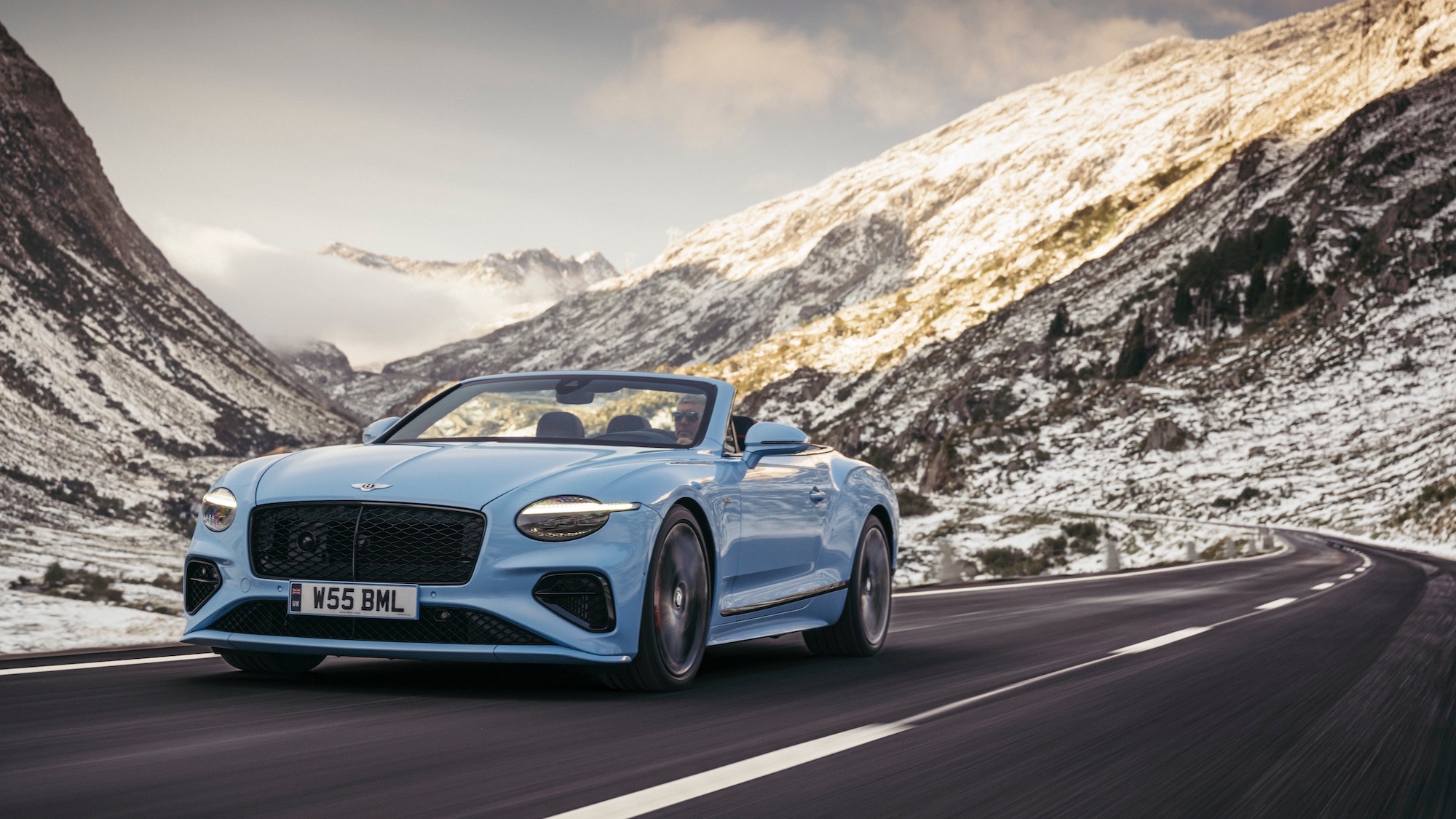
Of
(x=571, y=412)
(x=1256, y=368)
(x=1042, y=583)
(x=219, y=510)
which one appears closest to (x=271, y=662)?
(x=219, y=510)

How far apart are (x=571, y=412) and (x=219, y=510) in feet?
5.96

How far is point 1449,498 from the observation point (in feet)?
172

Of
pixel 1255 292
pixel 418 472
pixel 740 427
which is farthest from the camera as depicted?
pixel 1255 292

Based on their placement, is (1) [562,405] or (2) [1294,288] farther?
(2) [1294,288]

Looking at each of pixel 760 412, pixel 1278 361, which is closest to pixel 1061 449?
pixel 1278 361

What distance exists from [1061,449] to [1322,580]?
7367 centimetres

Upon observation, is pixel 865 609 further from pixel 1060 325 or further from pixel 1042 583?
pixel 1060 325

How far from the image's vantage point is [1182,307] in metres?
105

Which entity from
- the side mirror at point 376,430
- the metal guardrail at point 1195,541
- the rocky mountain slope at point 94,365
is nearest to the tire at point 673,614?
the side mirror at point 376,430

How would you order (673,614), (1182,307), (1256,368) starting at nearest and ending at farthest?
(673,614), (1256,368), (1182,307)

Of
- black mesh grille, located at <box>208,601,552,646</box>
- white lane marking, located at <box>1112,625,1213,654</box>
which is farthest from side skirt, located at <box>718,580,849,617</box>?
white lane marking, located at <box>1112,625,1213,654</box>

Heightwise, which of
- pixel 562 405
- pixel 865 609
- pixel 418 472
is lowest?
pixel 865 609

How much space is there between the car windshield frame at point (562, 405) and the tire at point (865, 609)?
1.57 meters

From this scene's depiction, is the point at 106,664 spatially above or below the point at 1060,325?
below
